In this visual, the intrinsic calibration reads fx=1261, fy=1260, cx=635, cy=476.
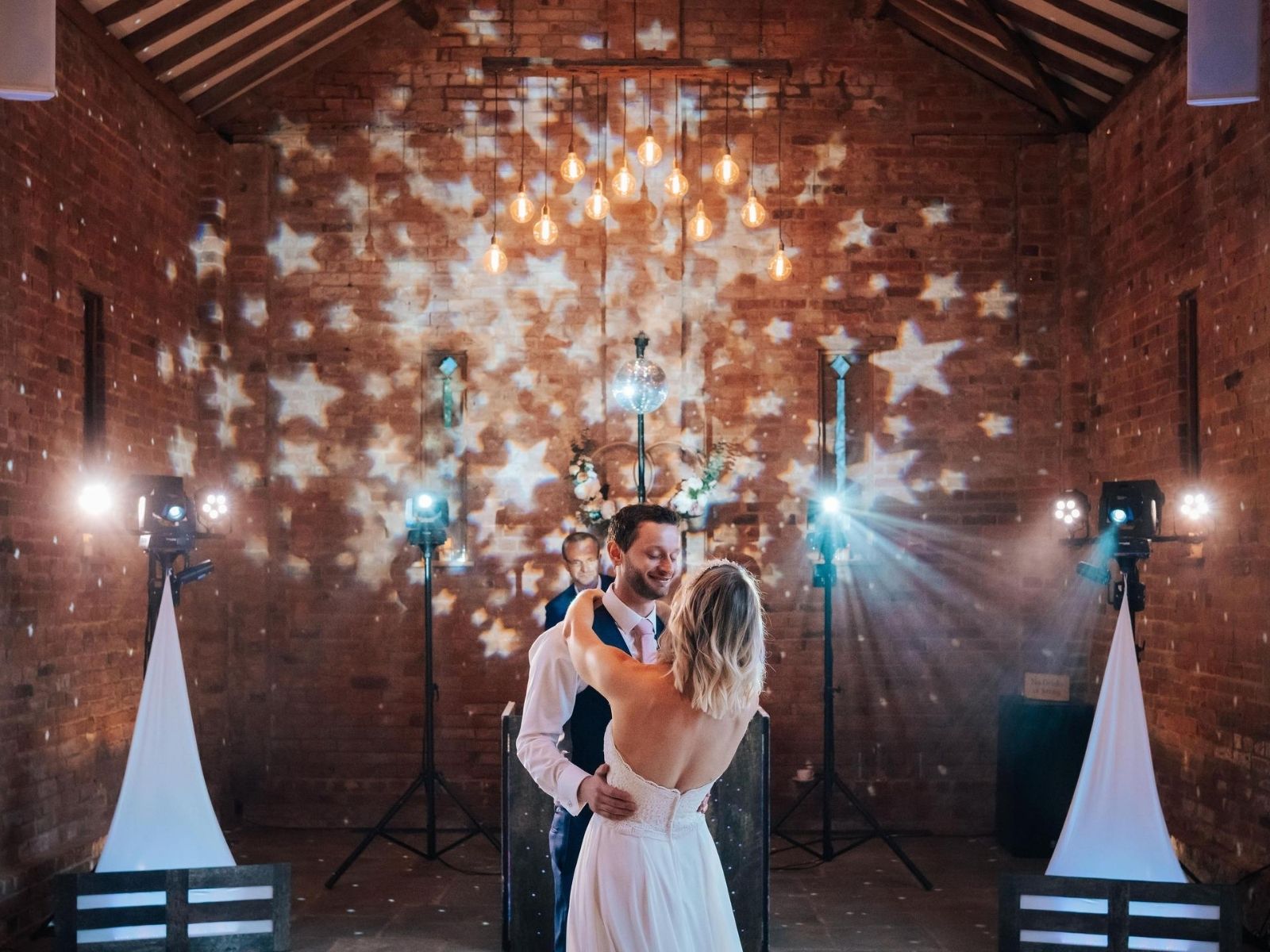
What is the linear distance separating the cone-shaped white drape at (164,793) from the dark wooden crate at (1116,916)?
10.2ft

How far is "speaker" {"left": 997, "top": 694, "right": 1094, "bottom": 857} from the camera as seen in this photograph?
22.6ft

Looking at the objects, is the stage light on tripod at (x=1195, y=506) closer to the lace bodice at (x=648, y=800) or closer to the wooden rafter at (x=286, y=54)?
the lace bodice at (x=648, y=800)

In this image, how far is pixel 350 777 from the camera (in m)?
7.65

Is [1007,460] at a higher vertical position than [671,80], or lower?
lower

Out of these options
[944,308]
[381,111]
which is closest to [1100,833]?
[944,308]

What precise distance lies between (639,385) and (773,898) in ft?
8.73

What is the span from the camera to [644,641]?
122 inches

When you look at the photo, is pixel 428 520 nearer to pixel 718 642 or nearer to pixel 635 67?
pixel 635 67

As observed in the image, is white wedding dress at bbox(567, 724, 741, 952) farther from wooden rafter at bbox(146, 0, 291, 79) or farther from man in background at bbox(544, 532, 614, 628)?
wooden rafter at bbox(146, 0, 291, 79)

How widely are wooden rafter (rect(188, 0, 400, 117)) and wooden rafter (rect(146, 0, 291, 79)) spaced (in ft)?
1.69

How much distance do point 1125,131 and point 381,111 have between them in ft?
14.4

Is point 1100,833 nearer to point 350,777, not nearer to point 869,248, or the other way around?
point 869,248

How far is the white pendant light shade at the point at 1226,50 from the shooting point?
3.89m

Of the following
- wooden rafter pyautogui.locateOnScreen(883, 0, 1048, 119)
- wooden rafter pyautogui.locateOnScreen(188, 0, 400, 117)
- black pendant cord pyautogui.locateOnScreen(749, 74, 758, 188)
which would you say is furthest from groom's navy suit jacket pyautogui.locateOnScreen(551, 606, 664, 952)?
wooden rafter pyautogui.locateOnScreen(883, 0, 1048, 119)
